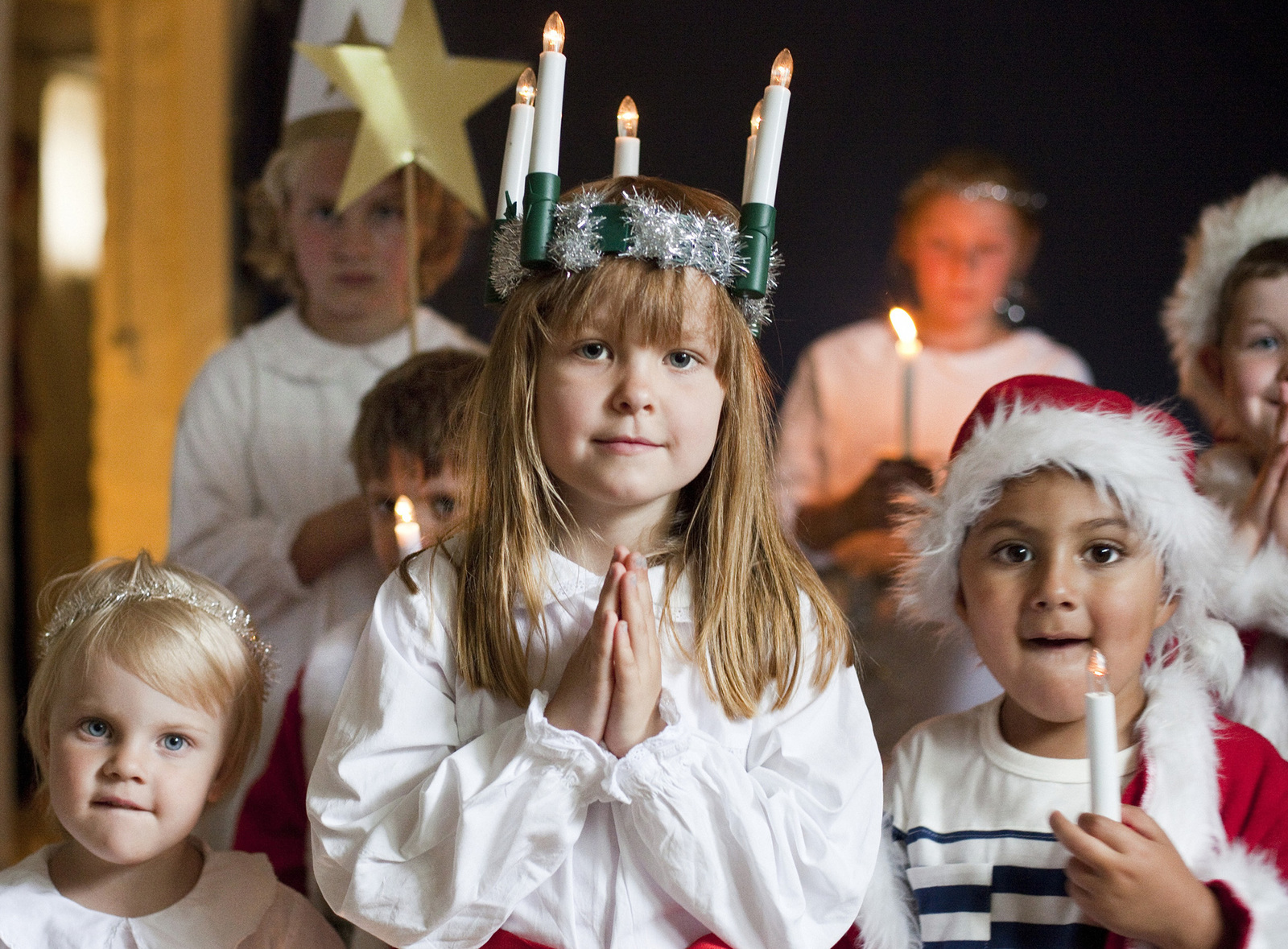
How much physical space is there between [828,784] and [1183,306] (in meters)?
1.03

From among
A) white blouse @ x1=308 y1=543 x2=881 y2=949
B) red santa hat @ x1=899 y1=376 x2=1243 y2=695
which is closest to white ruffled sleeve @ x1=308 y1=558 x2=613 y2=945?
white blouse @ x1=308 y1=543 x2=881 y2=949

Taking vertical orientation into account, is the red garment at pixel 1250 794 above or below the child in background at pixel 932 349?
below

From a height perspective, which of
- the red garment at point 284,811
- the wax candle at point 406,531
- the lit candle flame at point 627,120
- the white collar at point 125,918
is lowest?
the red garment at point 284,811

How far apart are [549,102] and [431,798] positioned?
0.71 m

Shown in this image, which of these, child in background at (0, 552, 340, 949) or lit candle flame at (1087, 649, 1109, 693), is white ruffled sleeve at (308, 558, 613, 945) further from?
lit candle flame at (1087, 649, 1109, 693)

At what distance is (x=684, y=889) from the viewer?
116 centimetres

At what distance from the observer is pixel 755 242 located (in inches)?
50.2

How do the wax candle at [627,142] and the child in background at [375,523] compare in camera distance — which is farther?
the child in background at [375,523]

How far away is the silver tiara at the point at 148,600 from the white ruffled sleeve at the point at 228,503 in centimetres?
68

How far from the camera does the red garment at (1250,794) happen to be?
1.30m

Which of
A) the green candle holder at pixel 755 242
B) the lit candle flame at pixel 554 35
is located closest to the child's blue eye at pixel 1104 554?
the green candle holder at pixel 755 242

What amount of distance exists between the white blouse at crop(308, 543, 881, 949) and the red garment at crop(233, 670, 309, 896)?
563 mm

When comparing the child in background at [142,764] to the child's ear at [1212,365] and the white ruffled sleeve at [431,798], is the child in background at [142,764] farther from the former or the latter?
the child's ear at [1212,365]

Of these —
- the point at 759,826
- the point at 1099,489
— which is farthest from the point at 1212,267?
the point at 759,826
